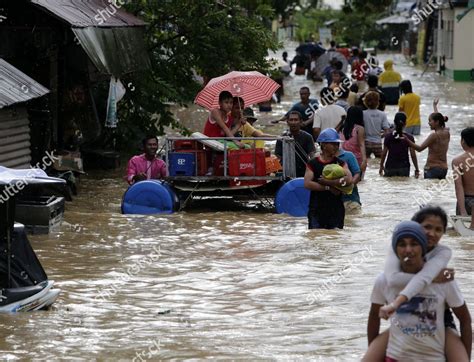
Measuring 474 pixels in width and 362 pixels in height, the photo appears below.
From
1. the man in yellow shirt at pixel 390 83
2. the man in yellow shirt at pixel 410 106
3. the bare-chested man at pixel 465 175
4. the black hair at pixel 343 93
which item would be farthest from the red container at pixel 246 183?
the man in yellow shirt at pixel 390 83

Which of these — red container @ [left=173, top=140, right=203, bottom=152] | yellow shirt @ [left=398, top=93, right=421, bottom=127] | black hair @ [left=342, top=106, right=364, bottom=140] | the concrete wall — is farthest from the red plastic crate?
the concrete wall

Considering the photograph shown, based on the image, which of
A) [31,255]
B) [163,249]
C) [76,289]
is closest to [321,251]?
[163,249]

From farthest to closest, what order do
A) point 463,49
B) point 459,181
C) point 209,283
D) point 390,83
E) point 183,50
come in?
point 463,49
point 390,83
point 183,50
point 459,181
point 209,283

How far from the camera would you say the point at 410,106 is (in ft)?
80.1

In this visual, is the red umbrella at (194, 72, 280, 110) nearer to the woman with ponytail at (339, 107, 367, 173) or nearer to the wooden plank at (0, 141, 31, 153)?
the woman with ponytail at (339, 107, 367, 173)

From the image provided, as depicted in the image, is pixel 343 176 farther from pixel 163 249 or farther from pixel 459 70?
pixel 459 70

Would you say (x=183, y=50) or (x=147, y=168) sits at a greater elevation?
(x=183, y=50)

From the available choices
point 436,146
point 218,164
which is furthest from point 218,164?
point 436,146

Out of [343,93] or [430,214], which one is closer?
[430,214]

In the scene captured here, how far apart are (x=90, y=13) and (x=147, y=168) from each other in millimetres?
3549

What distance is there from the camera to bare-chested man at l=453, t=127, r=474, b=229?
1306cm

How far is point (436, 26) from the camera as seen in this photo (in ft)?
200

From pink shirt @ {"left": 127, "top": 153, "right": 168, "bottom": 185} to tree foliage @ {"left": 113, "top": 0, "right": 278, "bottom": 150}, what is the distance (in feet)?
17.9

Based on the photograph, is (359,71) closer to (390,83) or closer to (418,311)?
(390,83)
